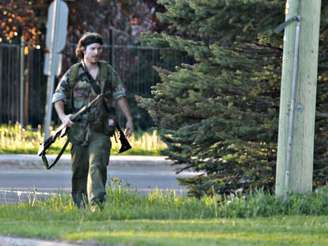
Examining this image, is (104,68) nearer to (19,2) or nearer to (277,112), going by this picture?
(277,112)

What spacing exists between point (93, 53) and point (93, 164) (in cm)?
104

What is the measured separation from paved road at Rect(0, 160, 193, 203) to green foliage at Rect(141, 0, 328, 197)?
259 cm

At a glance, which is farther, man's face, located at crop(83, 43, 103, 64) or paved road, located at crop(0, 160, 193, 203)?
paved road, located at crop(0, 160, 193, 203)

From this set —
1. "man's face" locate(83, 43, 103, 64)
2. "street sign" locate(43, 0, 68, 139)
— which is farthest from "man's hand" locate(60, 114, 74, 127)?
"street sign" locate(43, 0, 68, 139)

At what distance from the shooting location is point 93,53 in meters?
11.6

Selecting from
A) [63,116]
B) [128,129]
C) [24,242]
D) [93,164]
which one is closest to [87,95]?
[63,116]

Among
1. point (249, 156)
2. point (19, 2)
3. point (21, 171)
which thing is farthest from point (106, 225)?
point (19, 2)

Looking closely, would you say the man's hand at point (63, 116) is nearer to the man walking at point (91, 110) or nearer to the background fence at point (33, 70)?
the man walking at point (91, 110)

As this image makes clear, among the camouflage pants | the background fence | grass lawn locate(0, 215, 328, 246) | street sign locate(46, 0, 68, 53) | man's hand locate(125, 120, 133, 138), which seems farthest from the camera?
the background fence

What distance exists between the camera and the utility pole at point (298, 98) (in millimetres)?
11523

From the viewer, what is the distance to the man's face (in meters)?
11.6

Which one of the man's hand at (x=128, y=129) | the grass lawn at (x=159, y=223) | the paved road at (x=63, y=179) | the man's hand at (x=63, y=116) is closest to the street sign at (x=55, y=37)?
the paved road at (x=63, y=179)

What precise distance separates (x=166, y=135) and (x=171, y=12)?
1.34 metres

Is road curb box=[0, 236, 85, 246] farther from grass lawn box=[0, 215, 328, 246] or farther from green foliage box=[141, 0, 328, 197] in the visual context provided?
green foliage box=[141, 0, 328, 197]
